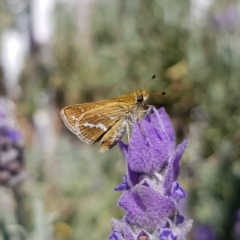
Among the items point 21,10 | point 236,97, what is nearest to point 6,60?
point 21,10

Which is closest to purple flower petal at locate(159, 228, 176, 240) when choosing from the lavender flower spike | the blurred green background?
the lavender flower spike

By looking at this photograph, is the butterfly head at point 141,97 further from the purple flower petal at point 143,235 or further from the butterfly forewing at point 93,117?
the purple flower petal at point 143,235

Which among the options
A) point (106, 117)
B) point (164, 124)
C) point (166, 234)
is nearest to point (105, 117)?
point (106, 117)

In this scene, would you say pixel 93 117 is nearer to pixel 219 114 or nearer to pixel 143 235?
pixel 143 235

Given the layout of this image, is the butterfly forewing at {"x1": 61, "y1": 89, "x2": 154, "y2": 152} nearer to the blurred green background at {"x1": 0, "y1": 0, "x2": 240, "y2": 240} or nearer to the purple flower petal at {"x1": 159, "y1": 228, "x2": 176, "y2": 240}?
the purple flower petal at {"x1": 159, "y1": 228, "x2": 176, "y2": 240}

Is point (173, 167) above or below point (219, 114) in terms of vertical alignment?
below

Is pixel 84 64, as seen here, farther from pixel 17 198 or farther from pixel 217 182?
pixel 17 198
